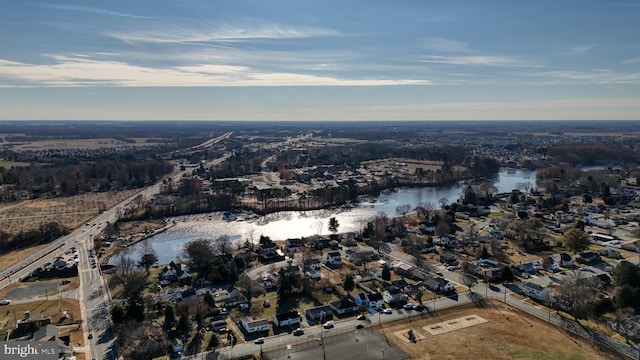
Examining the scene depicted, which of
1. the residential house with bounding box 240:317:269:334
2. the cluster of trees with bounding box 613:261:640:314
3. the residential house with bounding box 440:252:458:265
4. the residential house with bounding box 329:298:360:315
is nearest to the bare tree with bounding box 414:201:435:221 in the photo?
the residential house with bounding box 440:252:458:265

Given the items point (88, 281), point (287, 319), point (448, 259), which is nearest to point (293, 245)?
point (448, 259)

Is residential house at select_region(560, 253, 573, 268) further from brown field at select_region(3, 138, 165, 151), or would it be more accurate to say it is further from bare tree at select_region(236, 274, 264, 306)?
brown field at select_region(3, 138, 165, 151)

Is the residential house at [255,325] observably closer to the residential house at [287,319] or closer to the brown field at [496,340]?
the residential house at [287,319]

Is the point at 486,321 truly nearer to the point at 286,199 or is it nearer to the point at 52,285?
the point at 52,285

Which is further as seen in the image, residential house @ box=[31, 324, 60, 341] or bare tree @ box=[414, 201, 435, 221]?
bare tree @ box=[414, 201, 435, 221]

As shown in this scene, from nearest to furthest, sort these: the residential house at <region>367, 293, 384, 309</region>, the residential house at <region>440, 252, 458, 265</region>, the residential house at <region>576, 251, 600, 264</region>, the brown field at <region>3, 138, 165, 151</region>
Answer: the residential house at <region>367, 293, 384, 309</region> < the residential house at <region>576, 251, 600, 264</region> < the residential house at <region>440, 252, 458, 265</region> < the brown field at <region>3, 138, 165, 151</region>

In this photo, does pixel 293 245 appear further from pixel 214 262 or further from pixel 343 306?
pixel 343 306

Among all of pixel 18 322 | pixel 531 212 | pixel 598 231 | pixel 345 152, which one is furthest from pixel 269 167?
pixel 18 322
